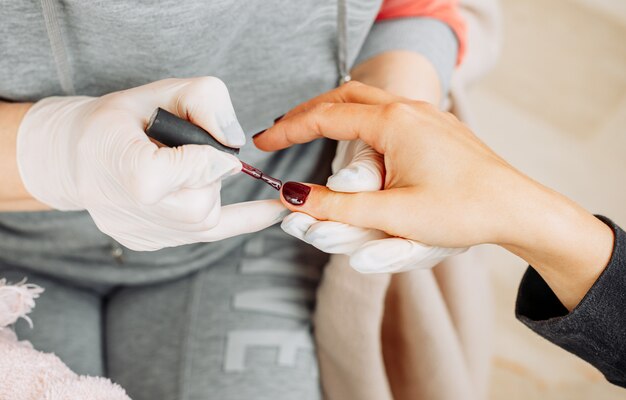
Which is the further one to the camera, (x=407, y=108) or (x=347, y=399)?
(x=347, y=399)

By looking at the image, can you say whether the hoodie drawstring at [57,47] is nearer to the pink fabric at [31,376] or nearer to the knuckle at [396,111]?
the pink fabric at [31,376]

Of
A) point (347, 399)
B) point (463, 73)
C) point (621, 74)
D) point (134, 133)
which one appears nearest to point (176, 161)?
point (134, 133)

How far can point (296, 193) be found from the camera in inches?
23.5

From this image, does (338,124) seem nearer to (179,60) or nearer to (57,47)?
(179,60)

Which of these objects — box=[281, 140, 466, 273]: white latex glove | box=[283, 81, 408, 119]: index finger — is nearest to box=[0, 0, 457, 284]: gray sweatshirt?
box=[283, 81, 408, 119]: index finger

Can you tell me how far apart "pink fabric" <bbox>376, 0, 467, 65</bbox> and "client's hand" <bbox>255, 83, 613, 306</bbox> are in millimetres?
279

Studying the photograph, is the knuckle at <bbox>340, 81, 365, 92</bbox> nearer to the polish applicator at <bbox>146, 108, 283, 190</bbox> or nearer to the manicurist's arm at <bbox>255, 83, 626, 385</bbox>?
the manicurist's arm at <bbox>255, 83, 626, 385</bbox>

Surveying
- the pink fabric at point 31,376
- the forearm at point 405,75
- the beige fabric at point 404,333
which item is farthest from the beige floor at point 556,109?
the pink fabric at point 31,376

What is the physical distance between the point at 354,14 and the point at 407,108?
214mm

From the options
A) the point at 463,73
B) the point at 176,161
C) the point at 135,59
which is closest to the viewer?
the point at 176,161

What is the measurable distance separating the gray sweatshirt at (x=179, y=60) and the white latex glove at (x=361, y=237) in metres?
0.21

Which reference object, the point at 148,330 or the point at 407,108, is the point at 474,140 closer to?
the point at 407,108

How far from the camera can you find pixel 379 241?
0.58 m

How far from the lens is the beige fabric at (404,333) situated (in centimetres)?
77
